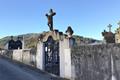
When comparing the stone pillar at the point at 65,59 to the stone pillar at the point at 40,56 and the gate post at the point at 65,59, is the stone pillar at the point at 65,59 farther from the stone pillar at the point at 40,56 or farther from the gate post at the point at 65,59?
the stone pillar at the point at 40,56

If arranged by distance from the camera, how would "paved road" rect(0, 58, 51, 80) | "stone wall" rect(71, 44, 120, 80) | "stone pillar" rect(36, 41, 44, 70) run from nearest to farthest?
"stone wall" rect(71, 44, 120, 80) < "paved road" rect(0, 58, 51, 80) < "stone pillar" rect(36, 41, 44, 70)

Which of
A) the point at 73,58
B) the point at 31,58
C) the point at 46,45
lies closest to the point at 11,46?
the point at 31,58

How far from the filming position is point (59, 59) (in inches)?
716

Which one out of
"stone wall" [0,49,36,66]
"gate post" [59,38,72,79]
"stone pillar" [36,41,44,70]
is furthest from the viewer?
"stone wall" [0,49,36,66]

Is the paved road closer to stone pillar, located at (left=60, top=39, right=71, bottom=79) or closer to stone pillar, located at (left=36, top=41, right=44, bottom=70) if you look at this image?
stone pillar, located at (left=60, top=39, right=71, bottom=79)

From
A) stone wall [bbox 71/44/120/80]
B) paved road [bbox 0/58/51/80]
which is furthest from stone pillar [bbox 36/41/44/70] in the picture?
stone wall [bbox 71/44/120/80]

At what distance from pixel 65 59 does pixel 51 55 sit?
2184 mm

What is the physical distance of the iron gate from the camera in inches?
736

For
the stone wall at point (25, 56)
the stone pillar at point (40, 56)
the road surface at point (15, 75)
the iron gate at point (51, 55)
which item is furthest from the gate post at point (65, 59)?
the stone wall at point (25, 56)

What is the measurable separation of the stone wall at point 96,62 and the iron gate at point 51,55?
3.53 meters

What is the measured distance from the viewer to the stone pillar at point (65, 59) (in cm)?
1684

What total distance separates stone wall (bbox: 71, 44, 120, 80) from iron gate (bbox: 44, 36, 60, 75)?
353 centimetres

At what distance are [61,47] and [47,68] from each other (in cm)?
246

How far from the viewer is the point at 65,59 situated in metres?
17.4
